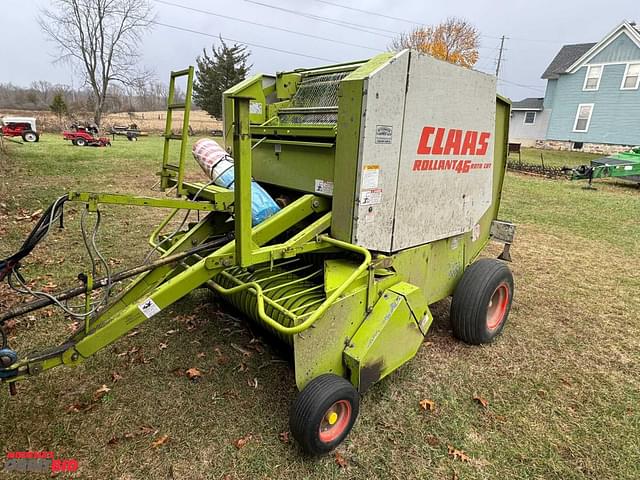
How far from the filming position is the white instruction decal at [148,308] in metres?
2.25

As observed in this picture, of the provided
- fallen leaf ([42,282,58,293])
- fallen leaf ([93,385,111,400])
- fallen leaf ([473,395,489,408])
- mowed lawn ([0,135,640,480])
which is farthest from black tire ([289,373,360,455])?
fallen leaf ([42,282,58,293])

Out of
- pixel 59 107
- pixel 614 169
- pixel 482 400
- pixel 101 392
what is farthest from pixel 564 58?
pixel 59 107

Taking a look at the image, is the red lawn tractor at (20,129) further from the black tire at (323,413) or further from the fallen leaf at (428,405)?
the fallen leaf at (428,405)

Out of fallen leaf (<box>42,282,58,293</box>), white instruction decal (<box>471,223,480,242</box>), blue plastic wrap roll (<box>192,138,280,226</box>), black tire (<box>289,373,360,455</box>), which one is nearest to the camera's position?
black tire (<box>289,373,360,455</box>)

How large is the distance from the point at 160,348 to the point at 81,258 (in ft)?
8.12

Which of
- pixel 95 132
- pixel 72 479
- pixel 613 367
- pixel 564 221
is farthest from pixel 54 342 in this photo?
pixel 95 132

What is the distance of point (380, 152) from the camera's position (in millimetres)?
2553

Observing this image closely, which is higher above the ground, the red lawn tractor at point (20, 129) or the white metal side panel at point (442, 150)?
the white metal side panel at point (442, 150)

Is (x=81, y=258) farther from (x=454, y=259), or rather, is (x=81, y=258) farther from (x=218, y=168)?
(x=454, y=259)

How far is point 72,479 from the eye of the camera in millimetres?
2193

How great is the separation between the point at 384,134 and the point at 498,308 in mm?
2145

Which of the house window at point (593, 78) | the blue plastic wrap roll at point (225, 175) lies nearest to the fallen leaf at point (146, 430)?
the blue plastic wrap roll at point (225, 175)

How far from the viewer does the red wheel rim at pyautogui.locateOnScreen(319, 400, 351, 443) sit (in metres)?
2.35

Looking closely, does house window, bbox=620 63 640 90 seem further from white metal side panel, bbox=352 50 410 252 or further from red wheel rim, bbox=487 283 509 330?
white metal side panel, bbox=352 50 410 252
